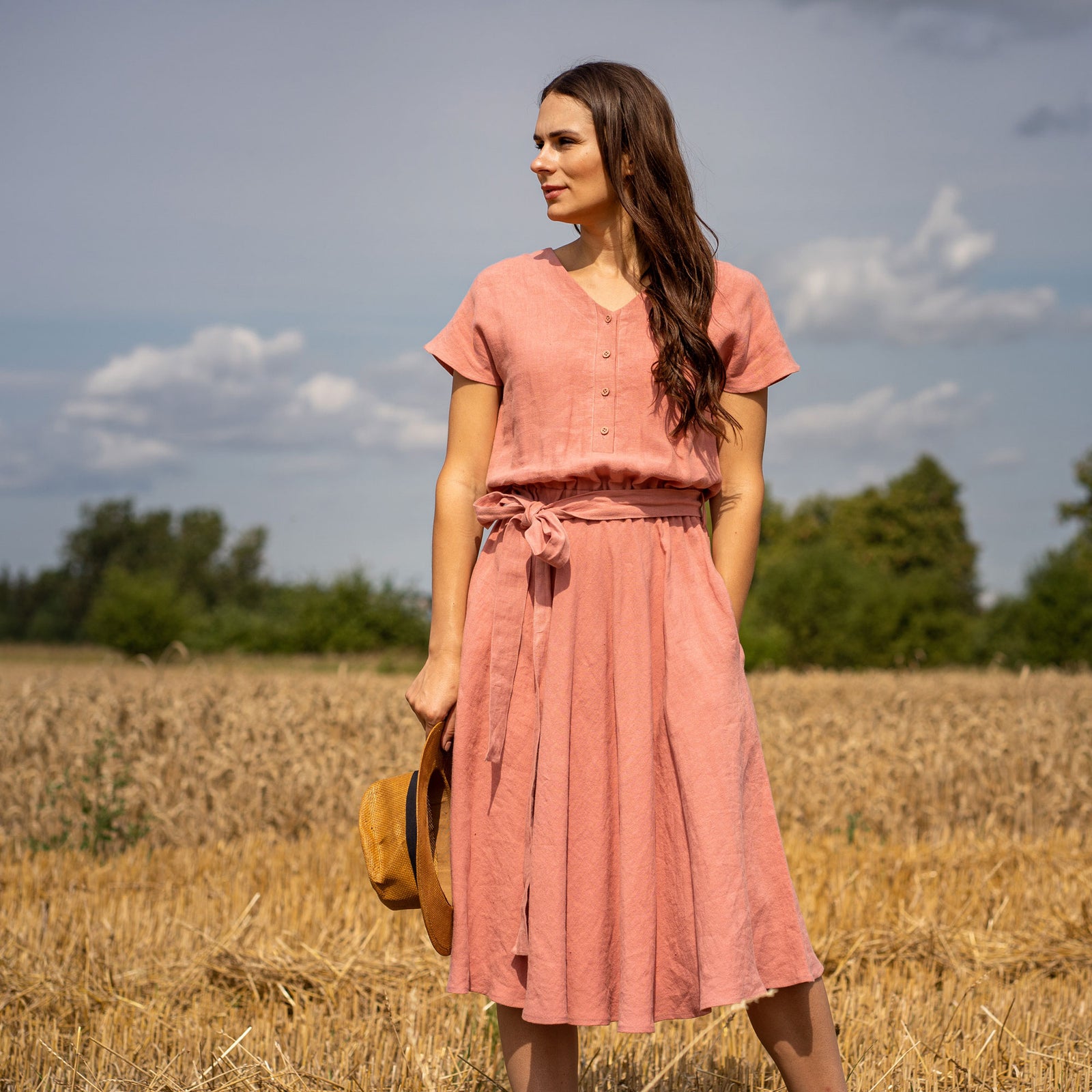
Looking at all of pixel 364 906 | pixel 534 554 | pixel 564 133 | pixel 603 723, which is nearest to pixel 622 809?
pixel 603 723

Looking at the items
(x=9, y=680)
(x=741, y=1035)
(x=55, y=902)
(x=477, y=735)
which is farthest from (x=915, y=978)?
(x=9, y=680)

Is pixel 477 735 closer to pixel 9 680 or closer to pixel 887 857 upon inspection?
pixel 887 857

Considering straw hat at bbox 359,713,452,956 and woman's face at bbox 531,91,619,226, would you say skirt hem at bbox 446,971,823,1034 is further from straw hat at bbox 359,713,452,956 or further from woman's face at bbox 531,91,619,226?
woman's face at bbox 531,91,619,226

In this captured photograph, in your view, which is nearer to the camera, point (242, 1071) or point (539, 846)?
point (539, 846)

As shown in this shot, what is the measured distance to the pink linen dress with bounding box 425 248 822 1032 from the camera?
2.10m

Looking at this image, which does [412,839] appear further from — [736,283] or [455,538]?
[736,283]

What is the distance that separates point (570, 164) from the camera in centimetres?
227

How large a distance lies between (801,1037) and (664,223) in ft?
5.17

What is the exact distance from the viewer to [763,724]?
309 inches

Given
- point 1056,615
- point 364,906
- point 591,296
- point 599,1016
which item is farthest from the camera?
point 1056,615

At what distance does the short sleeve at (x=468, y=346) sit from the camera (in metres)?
2.38

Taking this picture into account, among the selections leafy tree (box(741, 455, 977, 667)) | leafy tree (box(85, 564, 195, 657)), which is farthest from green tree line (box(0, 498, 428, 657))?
leafy tree (box(741, 455, 977, 667))

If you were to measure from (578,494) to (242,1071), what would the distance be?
162 centimetres

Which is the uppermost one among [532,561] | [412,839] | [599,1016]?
[532,561]
